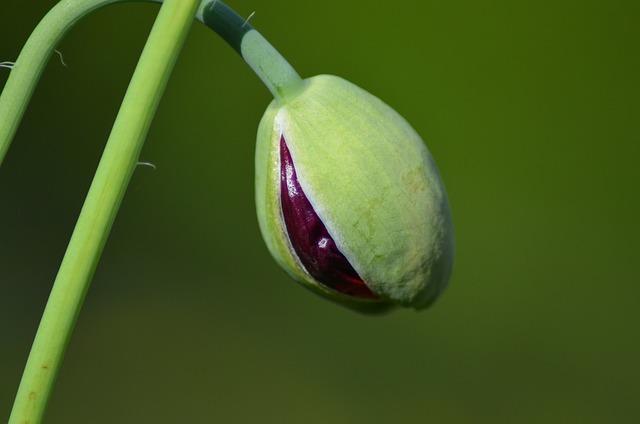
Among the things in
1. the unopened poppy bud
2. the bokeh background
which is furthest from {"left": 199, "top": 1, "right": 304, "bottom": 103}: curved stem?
the bokeh background

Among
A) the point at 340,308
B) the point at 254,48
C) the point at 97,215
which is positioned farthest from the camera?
the point at 340,308

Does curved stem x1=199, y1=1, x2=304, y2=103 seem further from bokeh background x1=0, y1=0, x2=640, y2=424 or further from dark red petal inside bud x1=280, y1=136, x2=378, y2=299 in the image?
bokeh background x1=0, y1=0, x2=640, y2=424

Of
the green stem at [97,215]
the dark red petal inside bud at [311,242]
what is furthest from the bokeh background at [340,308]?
the green stem at [97,215]

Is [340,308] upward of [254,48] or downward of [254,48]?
upward

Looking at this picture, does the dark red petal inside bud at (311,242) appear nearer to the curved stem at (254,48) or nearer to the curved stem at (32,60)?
the curved stem at (254,48)

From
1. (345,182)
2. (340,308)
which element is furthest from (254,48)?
(340,308)

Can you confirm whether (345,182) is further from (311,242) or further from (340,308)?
(340,308)

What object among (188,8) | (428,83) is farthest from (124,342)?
(188,8)

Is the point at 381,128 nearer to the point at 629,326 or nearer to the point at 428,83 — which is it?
the point at 428,83
